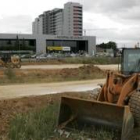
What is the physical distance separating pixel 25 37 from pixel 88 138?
111 m

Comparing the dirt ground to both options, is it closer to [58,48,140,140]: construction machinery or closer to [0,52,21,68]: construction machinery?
[58,48,140,140]: construction machinery

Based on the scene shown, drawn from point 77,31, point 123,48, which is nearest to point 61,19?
point 77,31

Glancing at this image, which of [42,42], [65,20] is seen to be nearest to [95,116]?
[42,42]

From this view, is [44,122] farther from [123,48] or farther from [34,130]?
[123,48]

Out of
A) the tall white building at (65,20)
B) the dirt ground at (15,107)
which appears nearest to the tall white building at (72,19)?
the tall white building at (65,20)

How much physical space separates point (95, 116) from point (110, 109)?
0.61m

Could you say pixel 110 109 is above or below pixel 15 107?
above

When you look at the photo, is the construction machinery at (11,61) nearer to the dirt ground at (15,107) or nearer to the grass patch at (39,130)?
the dirt ground at (15,107)

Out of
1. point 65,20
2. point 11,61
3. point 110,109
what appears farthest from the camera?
point 65,20

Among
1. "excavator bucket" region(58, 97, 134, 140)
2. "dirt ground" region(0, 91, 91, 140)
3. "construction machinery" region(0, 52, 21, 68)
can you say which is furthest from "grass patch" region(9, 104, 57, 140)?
"construction machinery" region(0, 52, 21, 68)

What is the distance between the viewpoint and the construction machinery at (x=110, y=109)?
9062 mm

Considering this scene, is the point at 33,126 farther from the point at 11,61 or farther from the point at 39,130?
the point at 11,61

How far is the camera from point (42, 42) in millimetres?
122188

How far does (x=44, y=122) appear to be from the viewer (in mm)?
10898
